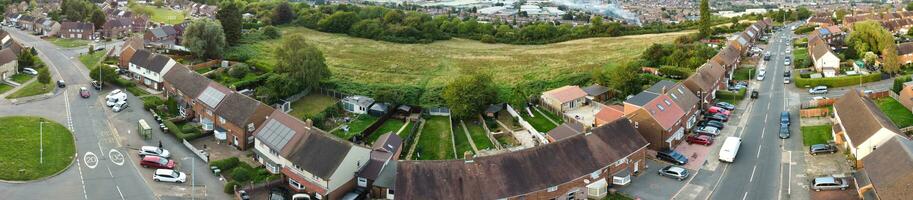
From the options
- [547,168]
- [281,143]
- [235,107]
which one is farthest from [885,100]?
[235,107]

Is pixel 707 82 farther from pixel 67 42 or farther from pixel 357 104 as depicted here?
pixel 67 42

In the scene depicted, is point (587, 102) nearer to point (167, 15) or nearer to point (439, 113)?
point (439, 113)

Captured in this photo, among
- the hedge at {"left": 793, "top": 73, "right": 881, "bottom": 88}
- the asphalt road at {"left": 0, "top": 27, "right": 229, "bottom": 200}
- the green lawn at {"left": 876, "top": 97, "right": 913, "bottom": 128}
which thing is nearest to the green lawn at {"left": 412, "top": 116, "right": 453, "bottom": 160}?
the asphalt road at {"left": 0, "top": 27, "right": 229, "bottom": 200}

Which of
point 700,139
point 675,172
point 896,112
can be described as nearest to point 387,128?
point 700,139

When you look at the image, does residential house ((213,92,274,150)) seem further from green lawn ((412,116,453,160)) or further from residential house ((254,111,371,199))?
green lawn ((412,116,453,160))

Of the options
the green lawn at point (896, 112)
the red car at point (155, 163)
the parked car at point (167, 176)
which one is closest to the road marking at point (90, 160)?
the red car at point (155, 163)

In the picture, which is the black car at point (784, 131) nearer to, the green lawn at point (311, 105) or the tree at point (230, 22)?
the green lawn at point (311, 105)
